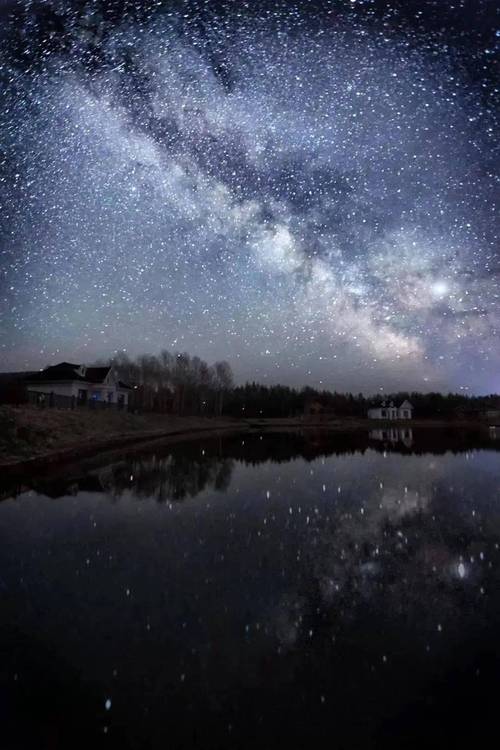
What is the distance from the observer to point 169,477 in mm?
14914

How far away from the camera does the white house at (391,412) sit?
4395 inches

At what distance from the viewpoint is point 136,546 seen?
7.43 m

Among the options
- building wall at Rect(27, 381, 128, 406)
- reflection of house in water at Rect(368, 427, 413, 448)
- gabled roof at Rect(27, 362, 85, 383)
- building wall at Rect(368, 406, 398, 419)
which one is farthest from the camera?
building wall at Rect(368, 406, 398, 419)

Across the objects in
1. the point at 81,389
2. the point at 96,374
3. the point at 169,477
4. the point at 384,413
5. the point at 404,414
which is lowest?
the point at 404,414

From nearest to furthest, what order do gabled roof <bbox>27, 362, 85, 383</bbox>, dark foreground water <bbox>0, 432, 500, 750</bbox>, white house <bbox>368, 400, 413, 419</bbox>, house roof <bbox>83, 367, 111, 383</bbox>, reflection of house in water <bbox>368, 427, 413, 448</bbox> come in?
dark foreground water <bbox>0, 432, 500, 750</bbox> < reflection of house in water <bbox>368, 427, 413, 448</bbox> < gabled roof <bbox>27, 362, 85, 383</bbox> < house roof <bbox>83, 367, 111, 383</bbox> < white house <bbox>368, 400, 413, 419</bbox>

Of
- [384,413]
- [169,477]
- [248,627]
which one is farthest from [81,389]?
[384,413]

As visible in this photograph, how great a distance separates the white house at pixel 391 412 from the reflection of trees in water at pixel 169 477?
9766cm

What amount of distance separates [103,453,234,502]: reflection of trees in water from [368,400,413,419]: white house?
9766 centimetres

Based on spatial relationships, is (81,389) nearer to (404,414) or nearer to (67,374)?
(67,374)

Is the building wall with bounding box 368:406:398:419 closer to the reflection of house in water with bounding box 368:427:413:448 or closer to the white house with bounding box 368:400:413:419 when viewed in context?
the white house with bounding box 368:400:413:419

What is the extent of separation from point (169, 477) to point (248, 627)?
10.6 meters

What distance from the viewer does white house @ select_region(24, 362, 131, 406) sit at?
5181 centimetres

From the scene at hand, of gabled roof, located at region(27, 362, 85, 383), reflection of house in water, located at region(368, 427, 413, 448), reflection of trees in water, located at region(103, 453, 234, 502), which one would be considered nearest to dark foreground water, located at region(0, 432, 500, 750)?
reflection of trees in water, located at region(103, 453, 234, 502)

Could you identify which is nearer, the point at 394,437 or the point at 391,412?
the point at 394,437
